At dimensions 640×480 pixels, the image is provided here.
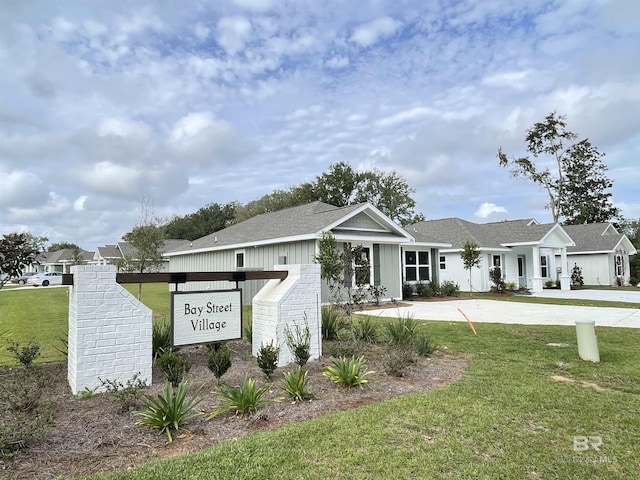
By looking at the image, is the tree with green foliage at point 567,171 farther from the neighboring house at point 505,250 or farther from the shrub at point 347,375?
the shrub at point 347,375

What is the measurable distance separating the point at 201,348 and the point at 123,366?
2304 millimetres

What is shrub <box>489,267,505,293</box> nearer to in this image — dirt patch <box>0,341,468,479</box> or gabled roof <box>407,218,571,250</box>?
gabled roof <box>407,218,571,250</box>

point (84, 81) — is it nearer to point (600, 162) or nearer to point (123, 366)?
point (123, 366)

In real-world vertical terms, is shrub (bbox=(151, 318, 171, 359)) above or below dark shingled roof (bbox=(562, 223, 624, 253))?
below

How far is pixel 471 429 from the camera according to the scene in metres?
3.76

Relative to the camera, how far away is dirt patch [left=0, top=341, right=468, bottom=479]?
3.17 m

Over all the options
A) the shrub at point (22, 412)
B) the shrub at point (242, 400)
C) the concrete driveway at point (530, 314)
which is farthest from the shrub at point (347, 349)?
the shrub at point (22, 412)

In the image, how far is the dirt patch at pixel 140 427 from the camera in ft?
10.4

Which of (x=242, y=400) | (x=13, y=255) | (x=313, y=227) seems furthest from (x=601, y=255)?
(x=13, y=255)

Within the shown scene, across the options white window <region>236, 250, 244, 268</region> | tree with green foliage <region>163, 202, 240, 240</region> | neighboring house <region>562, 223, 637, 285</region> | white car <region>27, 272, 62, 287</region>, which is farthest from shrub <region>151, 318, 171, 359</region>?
tree with green foliage <region>163, 202, 240, 240</region>

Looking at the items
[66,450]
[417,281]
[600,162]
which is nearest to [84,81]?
[66,450]

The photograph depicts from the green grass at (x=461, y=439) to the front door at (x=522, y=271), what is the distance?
2216 cm

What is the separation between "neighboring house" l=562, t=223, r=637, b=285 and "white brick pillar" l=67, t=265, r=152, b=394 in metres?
34.1

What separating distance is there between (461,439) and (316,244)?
38.3 feet
